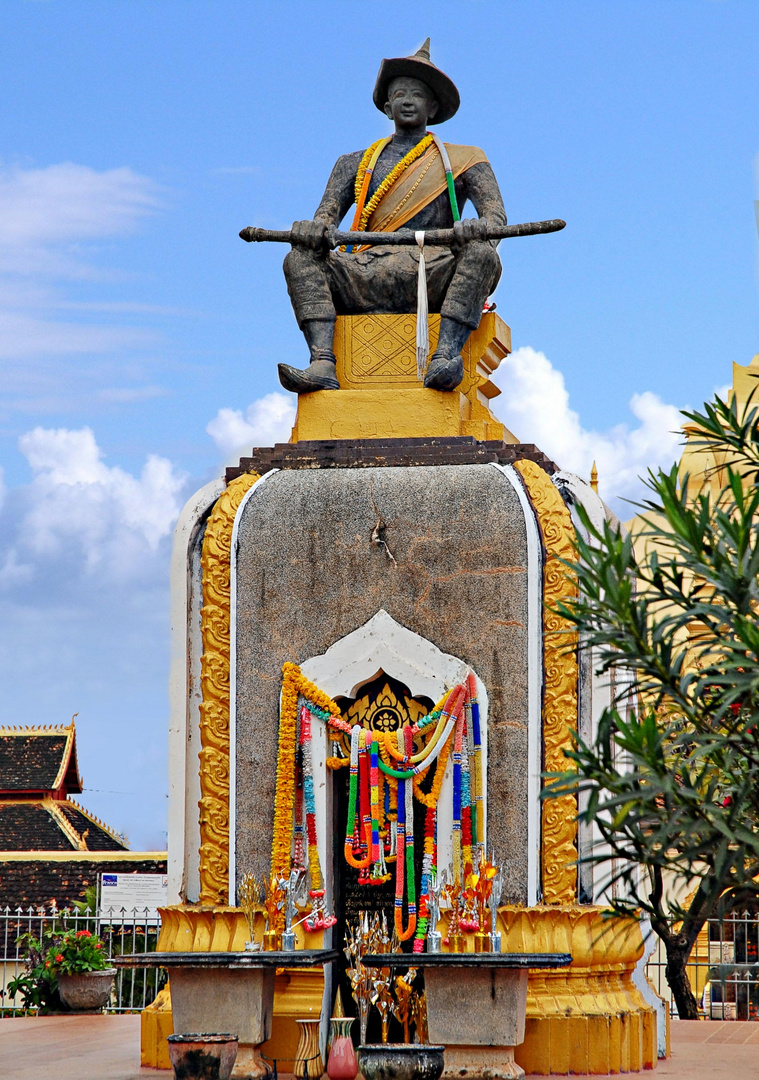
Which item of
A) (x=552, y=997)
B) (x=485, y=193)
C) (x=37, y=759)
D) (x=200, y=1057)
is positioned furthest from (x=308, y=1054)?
(x=37, y=759)

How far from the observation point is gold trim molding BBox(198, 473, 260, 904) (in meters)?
11.2

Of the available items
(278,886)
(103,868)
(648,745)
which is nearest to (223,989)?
(278,886)

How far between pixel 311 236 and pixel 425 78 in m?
1.66

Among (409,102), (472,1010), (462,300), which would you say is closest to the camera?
(472,1010)

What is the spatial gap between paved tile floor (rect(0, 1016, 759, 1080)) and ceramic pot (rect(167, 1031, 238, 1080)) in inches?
42.0

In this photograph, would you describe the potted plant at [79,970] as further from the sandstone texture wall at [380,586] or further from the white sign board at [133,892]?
the sandstone texture wall at [380,586]

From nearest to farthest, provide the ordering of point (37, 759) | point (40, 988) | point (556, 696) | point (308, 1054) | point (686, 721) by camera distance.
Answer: point (686, 721)
point (308, 1054)
point (556, 696)
point (40, 988)
point (37, 759)

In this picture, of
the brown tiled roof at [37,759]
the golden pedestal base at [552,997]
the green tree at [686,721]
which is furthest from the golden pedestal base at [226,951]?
the brown tiled roof at [37,759]

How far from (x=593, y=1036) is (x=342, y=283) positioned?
225 inches

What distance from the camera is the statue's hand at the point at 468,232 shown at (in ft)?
39.5

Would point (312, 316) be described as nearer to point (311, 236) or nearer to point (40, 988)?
point (311, 236)

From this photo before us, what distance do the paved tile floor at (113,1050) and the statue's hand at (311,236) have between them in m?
6.02

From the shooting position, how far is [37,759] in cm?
2850

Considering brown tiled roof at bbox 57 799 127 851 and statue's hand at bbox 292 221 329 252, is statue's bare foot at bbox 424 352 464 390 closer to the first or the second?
statue's hand at bbox 292 221 329 252
